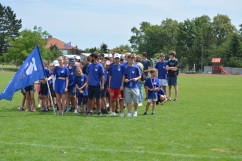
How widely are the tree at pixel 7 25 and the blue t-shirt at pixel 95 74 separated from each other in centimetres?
10036

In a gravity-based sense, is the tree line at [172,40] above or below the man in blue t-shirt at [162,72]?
above

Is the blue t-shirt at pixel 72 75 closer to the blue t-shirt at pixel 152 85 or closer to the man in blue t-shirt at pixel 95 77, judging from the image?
the man in blue t-shirt at pixel 95 77

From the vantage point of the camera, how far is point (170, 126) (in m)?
10.3

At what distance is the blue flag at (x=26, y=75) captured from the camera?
12.2 metres

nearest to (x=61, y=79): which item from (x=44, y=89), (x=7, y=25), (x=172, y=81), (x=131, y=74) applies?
(x=44, y=89)

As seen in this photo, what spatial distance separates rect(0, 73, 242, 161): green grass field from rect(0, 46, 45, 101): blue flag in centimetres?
87

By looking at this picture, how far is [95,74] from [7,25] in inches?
4069

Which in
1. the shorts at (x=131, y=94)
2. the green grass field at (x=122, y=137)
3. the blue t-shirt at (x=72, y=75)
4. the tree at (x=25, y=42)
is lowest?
the green grass field at (x=122, y=137)

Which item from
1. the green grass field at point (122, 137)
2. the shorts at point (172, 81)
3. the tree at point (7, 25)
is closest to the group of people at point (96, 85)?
the green grass field at point (122, 137)

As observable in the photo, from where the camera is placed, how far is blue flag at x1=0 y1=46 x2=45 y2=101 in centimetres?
1223

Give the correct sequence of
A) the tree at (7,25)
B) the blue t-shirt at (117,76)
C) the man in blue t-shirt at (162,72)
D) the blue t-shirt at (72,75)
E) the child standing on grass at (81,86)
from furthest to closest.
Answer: the tree at (7,25)
the man in blue t-shirt at (162,72)
the blue t-shirt at (72,75)
the child standing on grass at (81,86)
the blue t-shirt at (117,76)

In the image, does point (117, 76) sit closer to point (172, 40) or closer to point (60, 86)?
point (60, 86)

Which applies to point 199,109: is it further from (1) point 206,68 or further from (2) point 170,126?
(1) point 206,68

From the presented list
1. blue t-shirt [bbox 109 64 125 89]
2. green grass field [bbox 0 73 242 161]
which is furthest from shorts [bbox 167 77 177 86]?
blue t-shirt [bbox 109 64 125 89]
